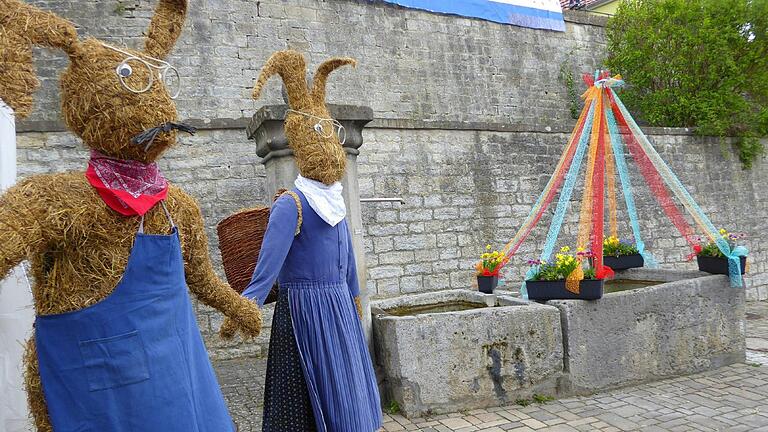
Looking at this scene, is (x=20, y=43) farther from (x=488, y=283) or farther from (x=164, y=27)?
(x=488, y=283)

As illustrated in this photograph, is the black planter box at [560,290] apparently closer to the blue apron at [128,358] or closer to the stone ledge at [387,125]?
the stone ledge at [387,125]

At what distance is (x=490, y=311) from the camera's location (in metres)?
4.04

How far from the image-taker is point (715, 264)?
16.9 feet

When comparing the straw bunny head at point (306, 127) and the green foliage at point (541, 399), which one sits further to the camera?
the green foliage at point (541, 399)

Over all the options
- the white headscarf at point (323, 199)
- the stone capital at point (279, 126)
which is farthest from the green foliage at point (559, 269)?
the white headscarf at point (323, 199)

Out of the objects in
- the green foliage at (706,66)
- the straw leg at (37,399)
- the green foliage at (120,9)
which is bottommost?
the straw leg at (37,399)

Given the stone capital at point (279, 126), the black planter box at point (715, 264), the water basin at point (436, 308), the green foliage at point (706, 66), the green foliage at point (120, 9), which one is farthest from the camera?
the green foliage at point (706, 66)

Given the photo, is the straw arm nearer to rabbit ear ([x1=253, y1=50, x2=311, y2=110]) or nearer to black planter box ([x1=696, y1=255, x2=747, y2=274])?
rabbit ear ([x1=253, y1=50, x2=311, y2=110])

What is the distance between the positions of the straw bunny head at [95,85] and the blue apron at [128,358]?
304 mm

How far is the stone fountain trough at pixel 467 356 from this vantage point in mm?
3760

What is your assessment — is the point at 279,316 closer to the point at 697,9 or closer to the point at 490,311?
the point at 490,311

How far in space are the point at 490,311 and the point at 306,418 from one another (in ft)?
6.39

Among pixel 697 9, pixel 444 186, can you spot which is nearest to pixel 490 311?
pixel 444 186

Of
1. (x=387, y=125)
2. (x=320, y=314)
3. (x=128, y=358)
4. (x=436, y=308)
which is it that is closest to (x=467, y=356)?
(x=436, y=308)
